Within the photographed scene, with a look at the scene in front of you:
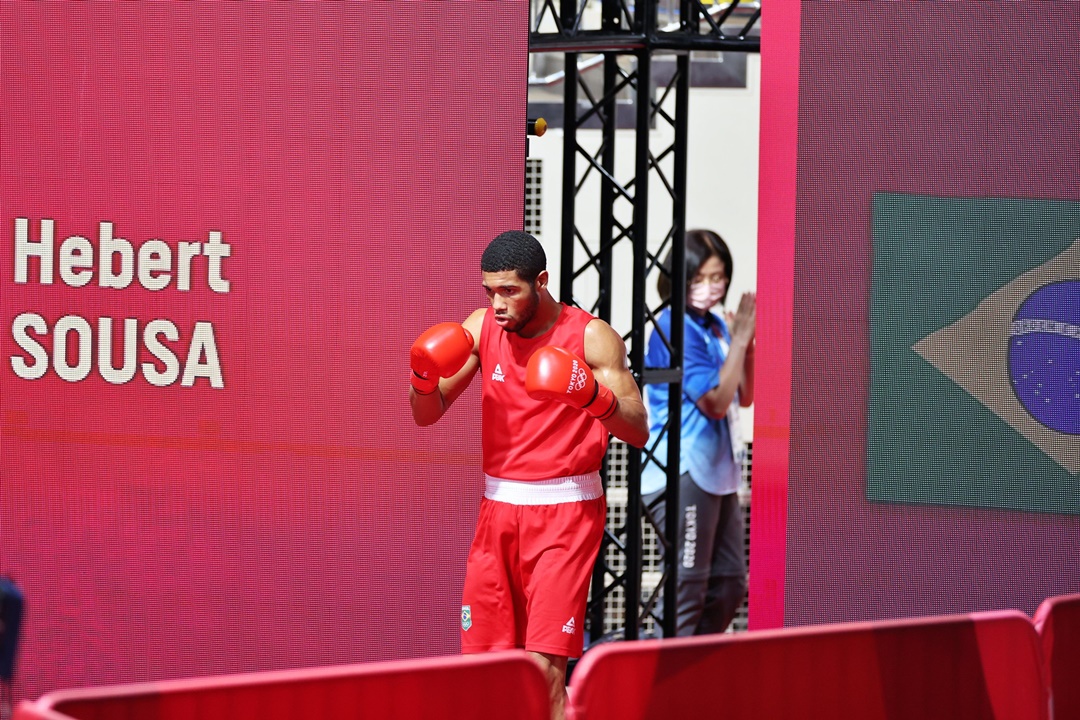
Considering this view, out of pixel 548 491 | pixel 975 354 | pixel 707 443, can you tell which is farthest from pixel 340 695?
pixel 707 443

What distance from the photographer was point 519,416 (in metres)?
3.79

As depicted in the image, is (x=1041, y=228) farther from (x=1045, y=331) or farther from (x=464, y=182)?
(x=464, y=182)

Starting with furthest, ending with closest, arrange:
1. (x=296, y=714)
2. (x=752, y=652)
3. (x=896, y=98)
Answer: (x=896, y=98), (x=752, y=652), (x=296, y=714)

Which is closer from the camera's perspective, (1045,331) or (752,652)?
(752,652)

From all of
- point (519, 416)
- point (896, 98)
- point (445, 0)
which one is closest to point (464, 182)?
point (445, 0)

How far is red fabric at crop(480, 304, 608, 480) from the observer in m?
3.74

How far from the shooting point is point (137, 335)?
4504 mm

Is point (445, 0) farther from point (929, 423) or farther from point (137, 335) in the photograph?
point (929, 423)

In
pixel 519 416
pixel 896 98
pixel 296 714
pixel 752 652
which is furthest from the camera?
pixel 896 98

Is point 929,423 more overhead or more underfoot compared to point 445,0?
more underfoot

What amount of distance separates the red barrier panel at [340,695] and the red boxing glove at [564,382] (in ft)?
3.62

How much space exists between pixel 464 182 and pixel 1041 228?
6.40ft

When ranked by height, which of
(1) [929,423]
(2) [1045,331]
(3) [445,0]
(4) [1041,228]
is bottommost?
(1) [929,423]

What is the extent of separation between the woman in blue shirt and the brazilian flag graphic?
5.00ft
